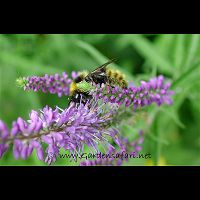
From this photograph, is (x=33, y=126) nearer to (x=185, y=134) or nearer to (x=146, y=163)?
(x=146, y=163)

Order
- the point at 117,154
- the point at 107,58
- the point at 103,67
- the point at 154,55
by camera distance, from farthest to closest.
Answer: the point at 107,58 → the point at 154,55 → the point at 117,154 → the point at 103,67

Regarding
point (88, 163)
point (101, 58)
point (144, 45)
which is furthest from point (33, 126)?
point (144, 45)

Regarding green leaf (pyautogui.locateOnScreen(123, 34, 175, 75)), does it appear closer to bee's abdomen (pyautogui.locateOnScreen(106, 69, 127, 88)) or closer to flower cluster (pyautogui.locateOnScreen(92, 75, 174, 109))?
bee's abdomen (pyautogui.locateOnScreen(106, 69, 127, 88))

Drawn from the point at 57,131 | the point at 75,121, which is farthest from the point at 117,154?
the point at 57,131

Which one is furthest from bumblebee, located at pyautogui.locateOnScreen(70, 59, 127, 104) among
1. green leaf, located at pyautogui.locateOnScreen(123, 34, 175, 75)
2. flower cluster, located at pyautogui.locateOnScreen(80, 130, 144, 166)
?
green leaf, located at pyautogui.locateOnScreen(123, 34, 175, 75)

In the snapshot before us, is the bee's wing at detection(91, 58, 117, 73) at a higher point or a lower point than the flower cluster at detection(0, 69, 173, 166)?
higher

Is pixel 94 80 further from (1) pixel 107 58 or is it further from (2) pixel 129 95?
(1) pixel 107 58

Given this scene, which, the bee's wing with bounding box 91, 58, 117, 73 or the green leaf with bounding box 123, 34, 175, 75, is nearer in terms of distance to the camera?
the bee's wing with bounding box 91, 58, 117, 73

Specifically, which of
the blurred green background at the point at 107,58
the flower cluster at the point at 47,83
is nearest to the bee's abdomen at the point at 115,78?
the flower cluster at the point at 47,83
